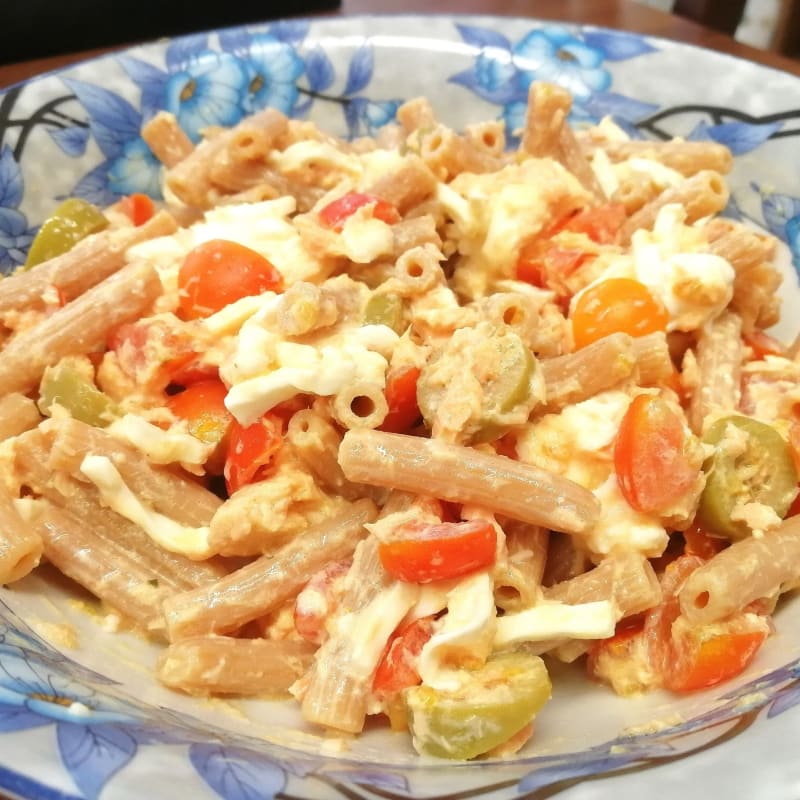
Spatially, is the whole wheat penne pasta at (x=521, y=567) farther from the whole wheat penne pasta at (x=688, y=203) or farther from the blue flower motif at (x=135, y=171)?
the blue flower motif at (x=135, y=171)

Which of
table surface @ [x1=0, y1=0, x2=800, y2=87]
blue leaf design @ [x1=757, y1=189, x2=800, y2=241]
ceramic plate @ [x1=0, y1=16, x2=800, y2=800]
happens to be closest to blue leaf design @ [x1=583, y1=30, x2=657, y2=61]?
ceramic plate @ [x1=0, y1=16, x2=800, y2=800]

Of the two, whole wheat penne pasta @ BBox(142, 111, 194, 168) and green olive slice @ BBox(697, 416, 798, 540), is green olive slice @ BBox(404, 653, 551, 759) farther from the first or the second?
whole wheat penne pasta @ BBox(142, 111, 194, 168)

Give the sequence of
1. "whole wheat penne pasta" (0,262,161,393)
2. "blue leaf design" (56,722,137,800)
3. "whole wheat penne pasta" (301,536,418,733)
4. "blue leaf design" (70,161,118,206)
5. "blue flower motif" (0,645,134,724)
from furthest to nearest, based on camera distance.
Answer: "blue leaf design" (70,161,118,206) < "whole wheat penne pasta" (0,262,161,393) < "whole wheat penne pasta" (301,536,418,733) < "blue flower motif" (0,645,134,724) < "blue leaf design" (56,722,137,800)

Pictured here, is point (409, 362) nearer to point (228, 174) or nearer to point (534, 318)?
point (534, 318)

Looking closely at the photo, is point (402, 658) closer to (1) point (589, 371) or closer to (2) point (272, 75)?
(1) point (589, 371)

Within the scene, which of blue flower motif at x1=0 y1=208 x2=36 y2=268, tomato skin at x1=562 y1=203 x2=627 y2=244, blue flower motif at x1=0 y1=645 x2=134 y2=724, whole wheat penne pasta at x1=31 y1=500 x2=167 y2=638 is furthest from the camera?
blue flower motif at x1=0 y1=208 x2=36 y2=268

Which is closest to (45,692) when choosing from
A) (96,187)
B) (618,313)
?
(618,313)

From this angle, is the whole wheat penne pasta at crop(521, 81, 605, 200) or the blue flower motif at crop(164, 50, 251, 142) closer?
the whole wheat penne pasta at crop(521, 81, 605, 200)
